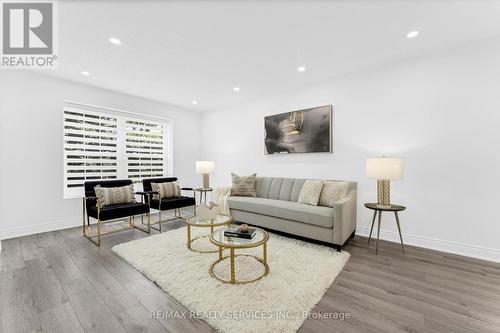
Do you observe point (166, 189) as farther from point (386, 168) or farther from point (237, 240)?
point (386, 168)

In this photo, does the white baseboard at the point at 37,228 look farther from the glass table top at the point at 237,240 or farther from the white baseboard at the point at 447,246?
the white baseboard at the point at 447,246

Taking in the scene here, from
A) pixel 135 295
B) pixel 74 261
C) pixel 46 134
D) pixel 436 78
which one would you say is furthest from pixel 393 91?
pixel 46 134

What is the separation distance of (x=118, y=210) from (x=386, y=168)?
12.2ft

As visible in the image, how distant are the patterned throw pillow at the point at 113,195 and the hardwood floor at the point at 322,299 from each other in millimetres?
772

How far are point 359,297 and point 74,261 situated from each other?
121 inches

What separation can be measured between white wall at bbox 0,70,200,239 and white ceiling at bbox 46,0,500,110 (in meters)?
0.36

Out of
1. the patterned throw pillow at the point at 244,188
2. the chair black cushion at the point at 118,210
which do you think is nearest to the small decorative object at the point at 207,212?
the chair black cushion at the point at 118,210

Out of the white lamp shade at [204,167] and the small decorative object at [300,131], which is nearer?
the small decorative object at [300,131]

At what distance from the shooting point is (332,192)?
3.28 m

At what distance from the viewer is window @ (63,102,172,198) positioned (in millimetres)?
3902

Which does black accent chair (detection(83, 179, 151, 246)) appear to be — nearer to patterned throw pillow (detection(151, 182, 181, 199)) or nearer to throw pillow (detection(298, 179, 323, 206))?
patterned throw pillow (detection(151, 182, 181, 199))

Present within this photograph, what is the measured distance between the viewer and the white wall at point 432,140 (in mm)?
2570

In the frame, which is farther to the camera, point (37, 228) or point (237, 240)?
point (37, 228)

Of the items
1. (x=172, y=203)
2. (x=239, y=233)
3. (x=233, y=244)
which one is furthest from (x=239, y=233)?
(x=172, y=203)
